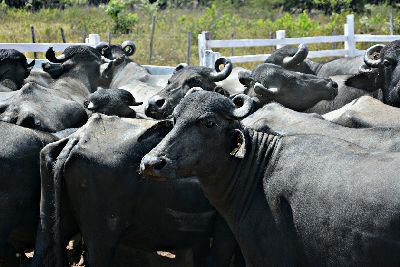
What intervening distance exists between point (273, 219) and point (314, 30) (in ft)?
82.6

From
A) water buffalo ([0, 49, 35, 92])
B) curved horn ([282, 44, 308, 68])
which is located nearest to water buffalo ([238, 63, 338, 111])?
curved horn ([282, 44, 308, 68])

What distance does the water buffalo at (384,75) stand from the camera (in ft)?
34.9

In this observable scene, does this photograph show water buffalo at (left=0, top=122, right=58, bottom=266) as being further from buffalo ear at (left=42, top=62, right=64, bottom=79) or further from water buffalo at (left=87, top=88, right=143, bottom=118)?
buffalo ear at (left=42, top=62, right=64, bottom=79)

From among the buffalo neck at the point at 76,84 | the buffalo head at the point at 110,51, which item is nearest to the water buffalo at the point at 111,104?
the buffalo neck at the point at 76,84

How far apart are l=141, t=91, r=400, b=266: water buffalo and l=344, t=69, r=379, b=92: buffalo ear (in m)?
5.11

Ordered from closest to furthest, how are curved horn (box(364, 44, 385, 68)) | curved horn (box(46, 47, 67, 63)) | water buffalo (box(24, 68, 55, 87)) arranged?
curved horn (box(364, 44, 385, 68)) → water buffalo (box(24, 68, 55, 87)) → curved horn (box(46, 47, 67, 63))

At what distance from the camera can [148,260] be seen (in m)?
9.16

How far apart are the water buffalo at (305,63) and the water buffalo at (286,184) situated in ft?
23.5

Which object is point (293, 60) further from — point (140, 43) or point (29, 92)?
point (140, 43)

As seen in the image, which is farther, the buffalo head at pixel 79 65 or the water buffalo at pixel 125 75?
the water buffalo at pixel 125 75

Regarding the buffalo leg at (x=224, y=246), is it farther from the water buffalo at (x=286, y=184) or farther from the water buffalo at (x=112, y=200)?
the water buffalo at (x=286, y=184)

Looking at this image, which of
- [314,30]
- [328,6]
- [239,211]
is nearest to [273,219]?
[239,211]

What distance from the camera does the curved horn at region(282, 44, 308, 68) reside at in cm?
1323

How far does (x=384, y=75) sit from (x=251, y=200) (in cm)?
550
